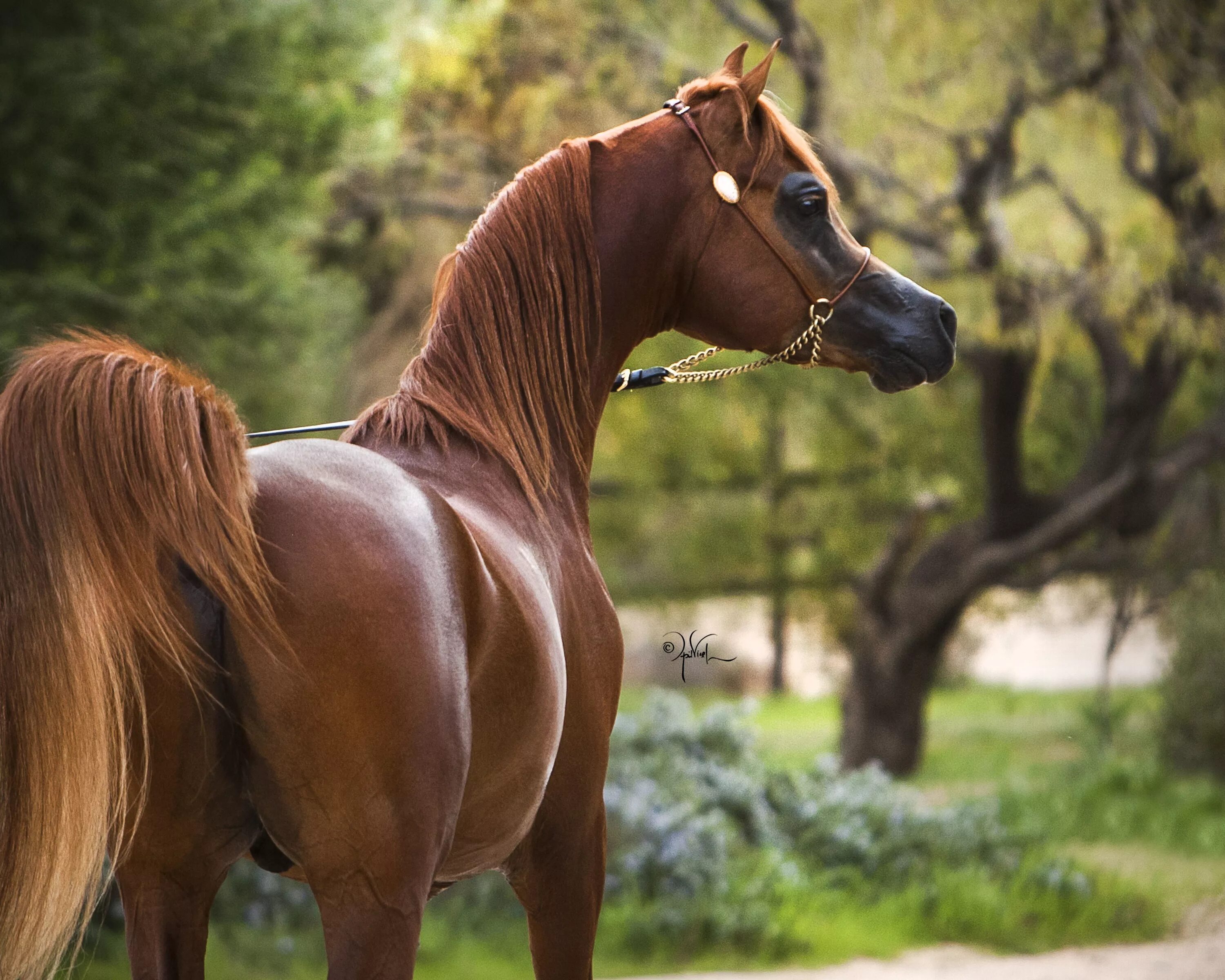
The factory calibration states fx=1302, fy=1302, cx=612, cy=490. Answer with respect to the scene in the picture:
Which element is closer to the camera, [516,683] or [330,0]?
[516,683]

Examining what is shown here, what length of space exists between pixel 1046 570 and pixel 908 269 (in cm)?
221

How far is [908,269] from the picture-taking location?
8.77 meters

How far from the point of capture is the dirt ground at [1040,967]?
508 cm

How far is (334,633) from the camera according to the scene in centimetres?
149

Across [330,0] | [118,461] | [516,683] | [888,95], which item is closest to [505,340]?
[516,683]

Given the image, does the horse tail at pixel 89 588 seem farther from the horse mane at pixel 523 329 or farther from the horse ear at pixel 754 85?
the horse ear at pixel 754 85

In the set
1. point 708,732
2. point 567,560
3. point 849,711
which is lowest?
point 849,711

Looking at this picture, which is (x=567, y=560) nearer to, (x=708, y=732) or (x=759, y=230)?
(x=759, y=230)

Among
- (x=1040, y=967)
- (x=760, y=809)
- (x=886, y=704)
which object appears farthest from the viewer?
(x=886, y=704)

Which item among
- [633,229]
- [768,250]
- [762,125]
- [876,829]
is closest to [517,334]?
[633,229]

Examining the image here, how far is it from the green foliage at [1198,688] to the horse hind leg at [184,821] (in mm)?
7622

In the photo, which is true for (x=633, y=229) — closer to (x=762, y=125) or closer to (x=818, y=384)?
(x=762, y=125)

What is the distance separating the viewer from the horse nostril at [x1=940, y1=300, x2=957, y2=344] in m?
2.13

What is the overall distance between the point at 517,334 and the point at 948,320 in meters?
0.73
